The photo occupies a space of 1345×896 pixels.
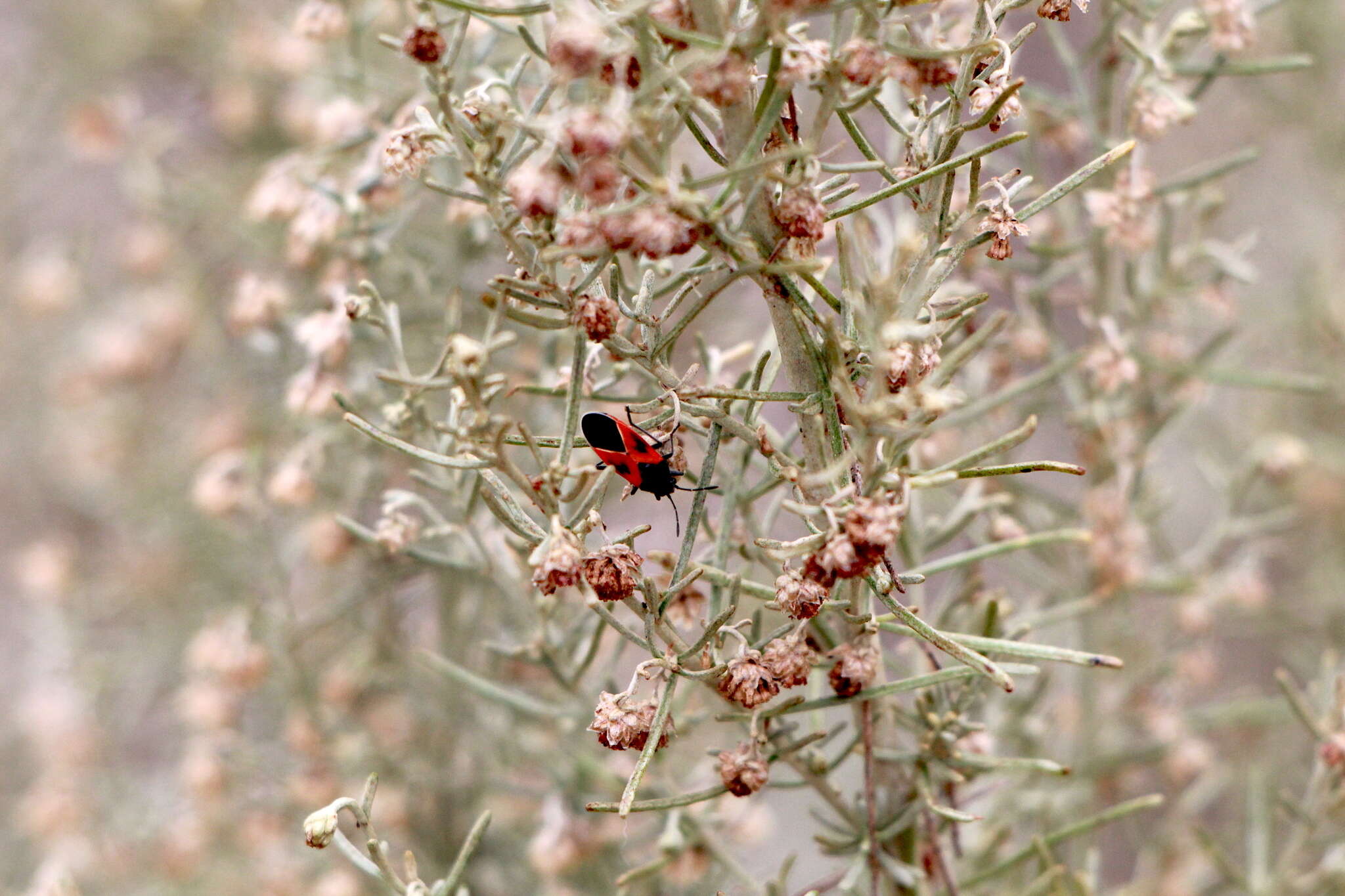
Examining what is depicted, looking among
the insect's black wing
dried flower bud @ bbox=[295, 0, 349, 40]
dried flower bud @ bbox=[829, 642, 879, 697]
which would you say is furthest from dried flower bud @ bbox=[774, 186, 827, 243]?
dried flower bud @ bbox=[295, 0, 349, 40]

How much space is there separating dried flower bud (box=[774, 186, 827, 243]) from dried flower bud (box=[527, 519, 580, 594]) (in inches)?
8.4

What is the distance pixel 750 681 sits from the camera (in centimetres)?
72

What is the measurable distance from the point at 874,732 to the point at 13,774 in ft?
8.27

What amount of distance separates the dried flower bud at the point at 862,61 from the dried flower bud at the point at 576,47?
0.49 feet

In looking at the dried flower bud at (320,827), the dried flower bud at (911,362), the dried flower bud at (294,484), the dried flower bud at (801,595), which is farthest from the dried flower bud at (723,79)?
the dried flower bud at (294,484)

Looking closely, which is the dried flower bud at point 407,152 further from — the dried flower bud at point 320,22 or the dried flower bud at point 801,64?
the dried flower bud at point 320,22

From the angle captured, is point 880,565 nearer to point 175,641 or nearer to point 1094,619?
point 1094,619

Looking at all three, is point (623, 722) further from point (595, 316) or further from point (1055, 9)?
point (1055, 9)

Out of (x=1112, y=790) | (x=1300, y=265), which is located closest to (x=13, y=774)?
(x=1112, y=790)

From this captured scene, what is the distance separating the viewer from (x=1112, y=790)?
1577 mm

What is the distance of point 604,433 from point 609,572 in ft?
0.37

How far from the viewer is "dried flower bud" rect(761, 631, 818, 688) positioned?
72 cm

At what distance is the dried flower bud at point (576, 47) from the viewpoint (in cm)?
53

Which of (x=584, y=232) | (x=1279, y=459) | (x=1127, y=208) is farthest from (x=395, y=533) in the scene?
(x=1279, y=459)
